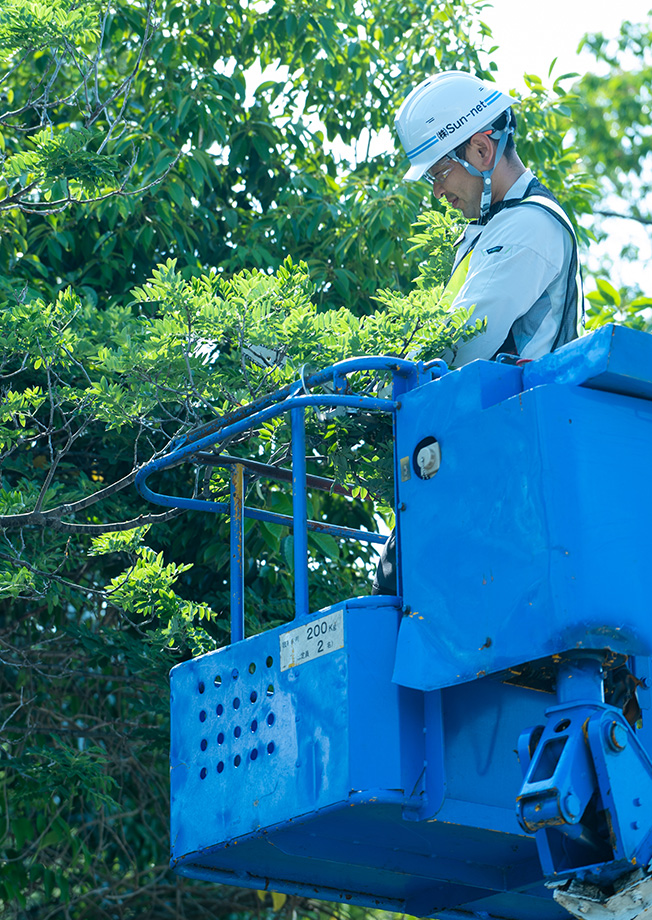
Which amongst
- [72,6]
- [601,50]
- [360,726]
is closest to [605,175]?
[601,50]

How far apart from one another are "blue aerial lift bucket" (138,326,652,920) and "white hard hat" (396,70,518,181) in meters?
0.96

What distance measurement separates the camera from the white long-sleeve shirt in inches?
157

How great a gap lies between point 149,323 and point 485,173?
4.28ft

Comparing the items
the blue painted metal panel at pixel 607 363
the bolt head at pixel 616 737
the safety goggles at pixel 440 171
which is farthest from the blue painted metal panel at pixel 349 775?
the safety goggles at pixel 440 171

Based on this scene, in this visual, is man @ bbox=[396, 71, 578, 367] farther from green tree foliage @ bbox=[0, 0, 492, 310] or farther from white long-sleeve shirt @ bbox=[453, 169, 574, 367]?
green tree foliage @ bbox=[0, 0, 492, 310]

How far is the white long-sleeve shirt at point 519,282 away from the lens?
13.1 ft

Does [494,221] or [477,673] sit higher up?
[494,221]

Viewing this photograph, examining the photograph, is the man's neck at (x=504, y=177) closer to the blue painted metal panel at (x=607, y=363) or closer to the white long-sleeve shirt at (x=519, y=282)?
the white long-sleeve shirt at (x=519, y=282)

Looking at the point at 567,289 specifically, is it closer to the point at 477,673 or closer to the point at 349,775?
the point at 477,673

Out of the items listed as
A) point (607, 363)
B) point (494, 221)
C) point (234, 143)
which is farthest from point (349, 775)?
point (234, 143)

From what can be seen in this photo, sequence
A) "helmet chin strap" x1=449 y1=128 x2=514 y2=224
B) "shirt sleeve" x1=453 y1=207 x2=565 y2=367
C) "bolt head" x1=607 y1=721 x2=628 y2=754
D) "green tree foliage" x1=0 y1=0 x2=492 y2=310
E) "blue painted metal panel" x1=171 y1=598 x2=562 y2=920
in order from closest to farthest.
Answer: "bolt head" x1=607 y1=721 x2=628 y2=754 < "blue painted metal panel" x1=171 y1=598 x2=562 y2=920 < "shirt sleeve" x1=453 y1=207 x2=565 y2=367 < "helmet chin strap" x1=449 y1=128 x2=514 y2=224 < "green tree foliage" x1=0 y1=0 x2=492 y2=310

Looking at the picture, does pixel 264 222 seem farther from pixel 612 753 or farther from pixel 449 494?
pixel 612 753

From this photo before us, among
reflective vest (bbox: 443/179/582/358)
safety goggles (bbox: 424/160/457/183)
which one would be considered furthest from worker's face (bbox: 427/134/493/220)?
reflective vest (bbox: 443/179/582/358)

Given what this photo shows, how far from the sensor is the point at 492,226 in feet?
13.5
